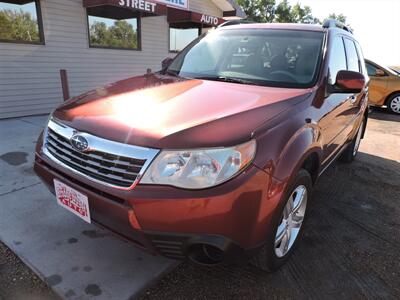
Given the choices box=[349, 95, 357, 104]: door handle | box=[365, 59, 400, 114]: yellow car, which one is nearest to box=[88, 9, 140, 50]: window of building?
box=[349, 95, 357, 104]: door handle

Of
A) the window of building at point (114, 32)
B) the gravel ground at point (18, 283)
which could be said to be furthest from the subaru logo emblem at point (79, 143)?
the window of building at point (114, 32)

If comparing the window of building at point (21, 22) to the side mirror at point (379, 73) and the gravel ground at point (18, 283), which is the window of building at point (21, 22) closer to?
the gravel ground at point (18, 283)

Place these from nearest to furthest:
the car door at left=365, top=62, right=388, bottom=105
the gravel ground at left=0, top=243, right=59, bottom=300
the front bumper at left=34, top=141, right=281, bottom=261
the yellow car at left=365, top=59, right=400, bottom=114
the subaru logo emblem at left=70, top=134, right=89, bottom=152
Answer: the front bumper at left=34, top=141, right=281, bottom=261 < the subaru logo emblem at left=70, top=134, right=89, bottom=152 < the gravel ground at left=0, top=243, right=59, bottom=300 < the yellow car at left=365, top=59, right=400, bottom=114 < the car door at left=365, top=62, right=388, bottom=105

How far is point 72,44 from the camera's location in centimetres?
756

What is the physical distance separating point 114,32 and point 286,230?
7800 millimetres

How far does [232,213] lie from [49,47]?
6.96 meters

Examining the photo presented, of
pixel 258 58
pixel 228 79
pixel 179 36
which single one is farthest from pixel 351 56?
pixel 179 36

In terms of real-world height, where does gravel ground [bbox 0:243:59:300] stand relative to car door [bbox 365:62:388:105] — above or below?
below

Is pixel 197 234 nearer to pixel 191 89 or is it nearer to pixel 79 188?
pixel 79 188

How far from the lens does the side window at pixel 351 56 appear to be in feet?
12.0

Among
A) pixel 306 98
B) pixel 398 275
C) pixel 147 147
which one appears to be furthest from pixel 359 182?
pixel 147 147

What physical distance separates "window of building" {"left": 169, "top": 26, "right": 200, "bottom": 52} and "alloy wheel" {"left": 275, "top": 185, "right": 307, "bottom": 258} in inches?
362

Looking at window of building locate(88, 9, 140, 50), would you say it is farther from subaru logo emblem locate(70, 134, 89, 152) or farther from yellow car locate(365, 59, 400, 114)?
yellow car locate(365, 59, 400, 114)

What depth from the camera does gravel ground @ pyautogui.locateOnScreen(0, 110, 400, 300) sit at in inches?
84.9
